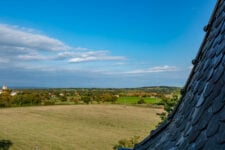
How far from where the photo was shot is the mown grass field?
3691 centimetres

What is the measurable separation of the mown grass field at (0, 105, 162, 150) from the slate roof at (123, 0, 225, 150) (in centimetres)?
3157

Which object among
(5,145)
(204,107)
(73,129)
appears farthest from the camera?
(73,129)

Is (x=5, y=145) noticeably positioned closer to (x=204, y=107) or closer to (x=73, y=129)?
(x=73, y=129)

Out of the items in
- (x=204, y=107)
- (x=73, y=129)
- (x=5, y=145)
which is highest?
(x=204, y=107)

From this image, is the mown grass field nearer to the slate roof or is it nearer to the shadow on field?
the shadow on field

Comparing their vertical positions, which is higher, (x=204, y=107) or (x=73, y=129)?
(x=204, y=107)

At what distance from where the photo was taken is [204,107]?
2348 millimetres

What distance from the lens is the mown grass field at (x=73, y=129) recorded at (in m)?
36.9

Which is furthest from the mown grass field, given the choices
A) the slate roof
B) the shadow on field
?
the slate roof

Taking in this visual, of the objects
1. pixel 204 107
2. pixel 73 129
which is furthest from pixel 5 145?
pixel 204 107

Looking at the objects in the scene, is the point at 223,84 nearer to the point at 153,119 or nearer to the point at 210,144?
the point at 210,144

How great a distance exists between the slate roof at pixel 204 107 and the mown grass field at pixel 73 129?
3157 cm

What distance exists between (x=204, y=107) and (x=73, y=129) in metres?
50.8

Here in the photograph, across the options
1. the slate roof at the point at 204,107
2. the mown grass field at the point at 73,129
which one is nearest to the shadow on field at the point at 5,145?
the mown grass field at the point at 73,129
